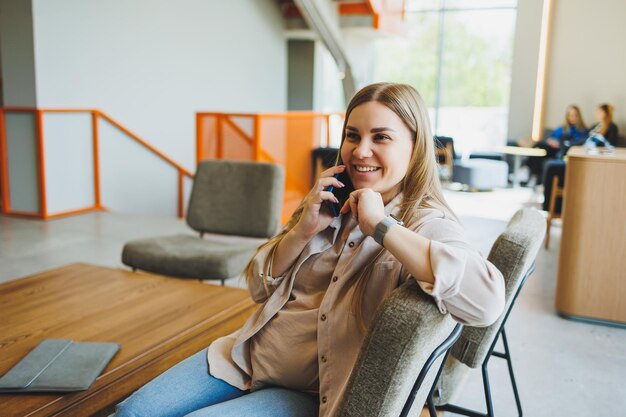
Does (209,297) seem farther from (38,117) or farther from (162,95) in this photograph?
(162,95)

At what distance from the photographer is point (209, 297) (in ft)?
7.12

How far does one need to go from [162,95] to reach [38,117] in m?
2.14

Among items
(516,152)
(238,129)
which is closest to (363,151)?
(238,129)

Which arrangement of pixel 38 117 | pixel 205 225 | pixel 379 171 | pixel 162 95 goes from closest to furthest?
pixel 379 171 → pixel 205 225 → pixel 38 117 → pixel 162 95

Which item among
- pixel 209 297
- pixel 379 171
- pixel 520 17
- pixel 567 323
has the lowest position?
pixel 567 323

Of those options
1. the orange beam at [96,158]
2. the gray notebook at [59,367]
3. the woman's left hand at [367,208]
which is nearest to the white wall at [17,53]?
the orange beam at [96,158]

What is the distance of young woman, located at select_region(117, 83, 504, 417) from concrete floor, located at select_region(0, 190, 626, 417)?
1.36 meters

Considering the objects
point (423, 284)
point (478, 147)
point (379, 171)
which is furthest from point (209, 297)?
point (478, 147)

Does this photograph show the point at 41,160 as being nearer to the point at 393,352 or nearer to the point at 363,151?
the point at 363,151

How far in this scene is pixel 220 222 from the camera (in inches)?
136

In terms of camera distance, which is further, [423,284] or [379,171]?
[379,171]

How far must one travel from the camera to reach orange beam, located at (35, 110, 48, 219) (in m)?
6.14

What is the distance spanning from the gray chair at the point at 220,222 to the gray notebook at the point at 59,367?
1.33 metres

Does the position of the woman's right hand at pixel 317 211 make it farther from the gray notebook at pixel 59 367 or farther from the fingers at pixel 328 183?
the gray notebook at pixel 59 367
